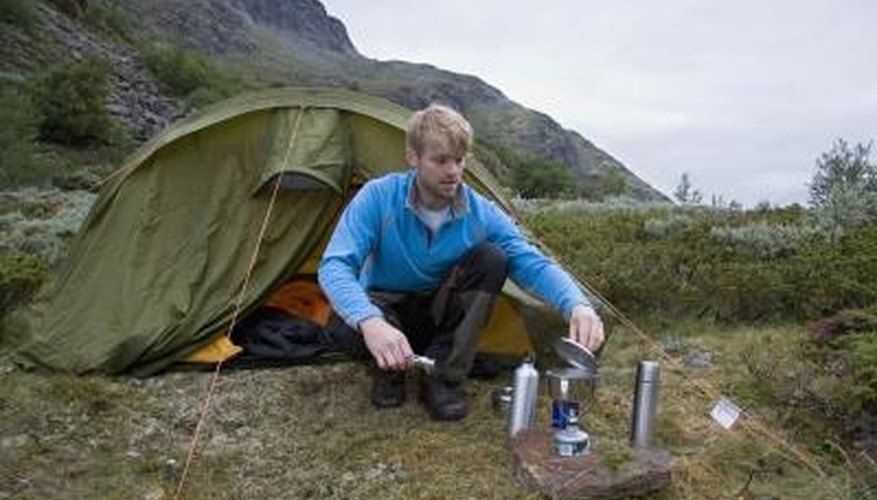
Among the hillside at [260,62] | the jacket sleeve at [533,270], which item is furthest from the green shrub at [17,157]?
the jacket sleeve at [533,270]

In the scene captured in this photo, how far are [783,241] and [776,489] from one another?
5.03 meters

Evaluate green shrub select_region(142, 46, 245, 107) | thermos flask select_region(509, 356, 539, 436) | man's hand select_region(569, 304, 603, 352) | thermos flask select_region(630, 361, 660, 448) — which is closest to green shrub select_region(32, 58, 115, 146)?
green shrub select_region(142, 46, 245, 107)

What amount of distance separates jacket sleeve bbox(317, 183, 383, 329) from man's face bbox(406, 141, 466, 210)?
0.30 m

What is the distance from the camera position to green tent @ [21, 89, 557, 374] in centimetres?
606

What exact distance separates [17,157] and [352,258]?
14.9 metres

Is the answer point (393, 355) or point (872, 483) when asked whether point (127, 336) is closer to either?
point (393, 355)

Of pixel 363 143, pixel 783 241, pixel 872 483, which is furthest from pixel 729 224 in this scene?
pixel 872 483

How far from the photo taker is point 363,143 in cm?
659

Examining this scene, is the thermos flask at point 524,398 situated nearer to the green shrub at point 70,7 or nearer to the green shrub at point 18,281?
the green shrub at point 18,281

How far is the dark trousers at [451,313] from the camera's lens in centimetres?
504

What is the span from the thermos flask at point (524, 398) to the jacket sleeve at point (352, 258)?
28.9 inches

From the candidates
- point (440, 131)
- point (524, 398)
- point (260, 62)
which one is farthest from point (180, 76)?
point (260, 62)

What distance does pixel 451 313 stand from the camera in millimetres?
5164

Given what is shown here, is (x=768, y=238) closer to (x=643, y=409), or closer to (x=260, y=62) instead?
(x=643, y=409)
